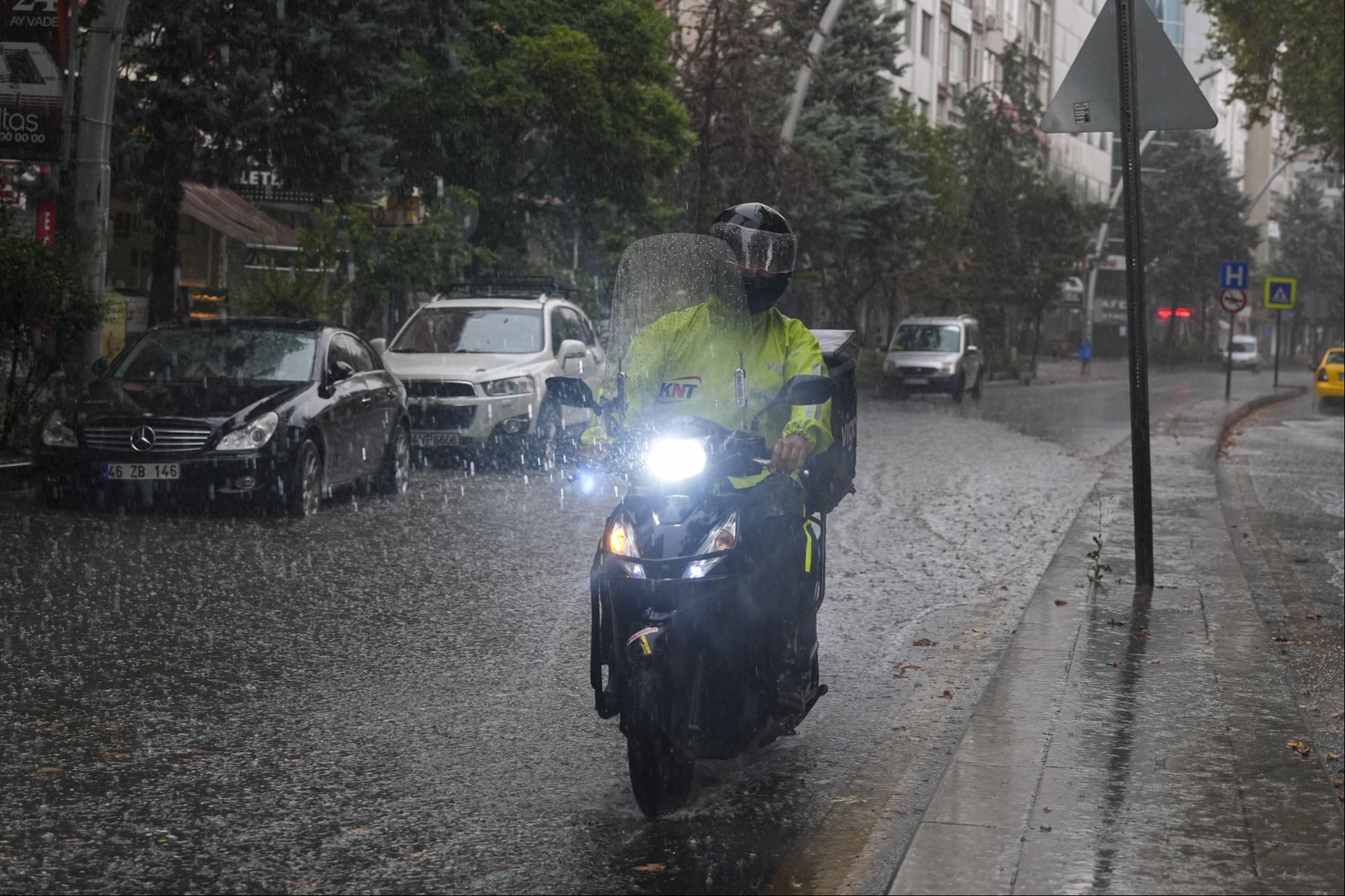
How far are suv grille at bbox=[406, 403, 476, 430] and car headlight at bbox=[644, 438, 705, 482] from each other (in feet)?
39.6

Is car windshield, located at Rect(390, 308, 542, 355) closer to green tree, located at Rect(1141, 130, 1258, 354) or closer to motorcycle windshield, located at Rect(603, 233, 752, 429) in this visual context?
motorcycle windshield, located at Rect(603, 233, 752, 429)

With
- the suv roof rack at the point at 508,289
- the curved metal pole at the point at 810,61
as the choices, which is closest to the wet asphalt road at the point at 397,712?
the suv roof rack at the point at 508,289

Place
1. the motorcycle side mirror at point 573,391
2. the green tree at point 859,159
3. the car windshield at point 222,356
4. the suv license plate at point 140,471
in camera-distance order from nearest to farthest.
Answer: the motorcycle side mirror at point 573,391
the suv license plate at point 140,471
the car windshield at point 222,356
the green tree at point 859,159

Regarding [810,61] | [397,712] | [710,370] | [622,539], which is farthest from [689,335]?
[810,61]

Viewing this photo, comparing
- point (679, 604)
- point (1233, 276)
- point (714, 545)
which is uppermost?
point (1233, 276)

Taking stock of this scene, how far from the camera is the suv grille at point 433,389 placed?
55.9 ft

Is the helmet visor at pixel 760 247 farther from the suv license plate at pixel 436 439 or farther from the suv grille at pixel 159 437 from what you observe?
the suv license plate at pixel 436 439

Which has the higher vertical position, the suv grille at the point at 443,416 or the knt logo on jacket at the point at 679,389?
the knt logo on jacket at the point at 679,389

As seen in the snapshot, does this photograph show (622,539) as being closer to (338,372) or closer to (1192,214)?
(338,372)

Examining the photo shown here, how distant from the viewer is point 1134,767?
17.2 ft

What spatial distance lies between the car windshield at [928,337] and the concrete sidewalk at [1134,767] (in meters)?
30.9

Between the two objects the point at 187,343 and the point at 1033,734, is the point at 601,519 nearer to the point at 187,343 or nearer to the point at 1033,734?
the point at 187,343

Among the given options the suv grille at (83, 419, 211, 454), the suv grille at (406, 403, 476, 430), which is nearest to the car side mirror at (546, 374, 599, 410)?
the suv grille at (83, 419, 211, 454)

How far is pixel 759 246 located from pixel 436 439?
12.1 metres
